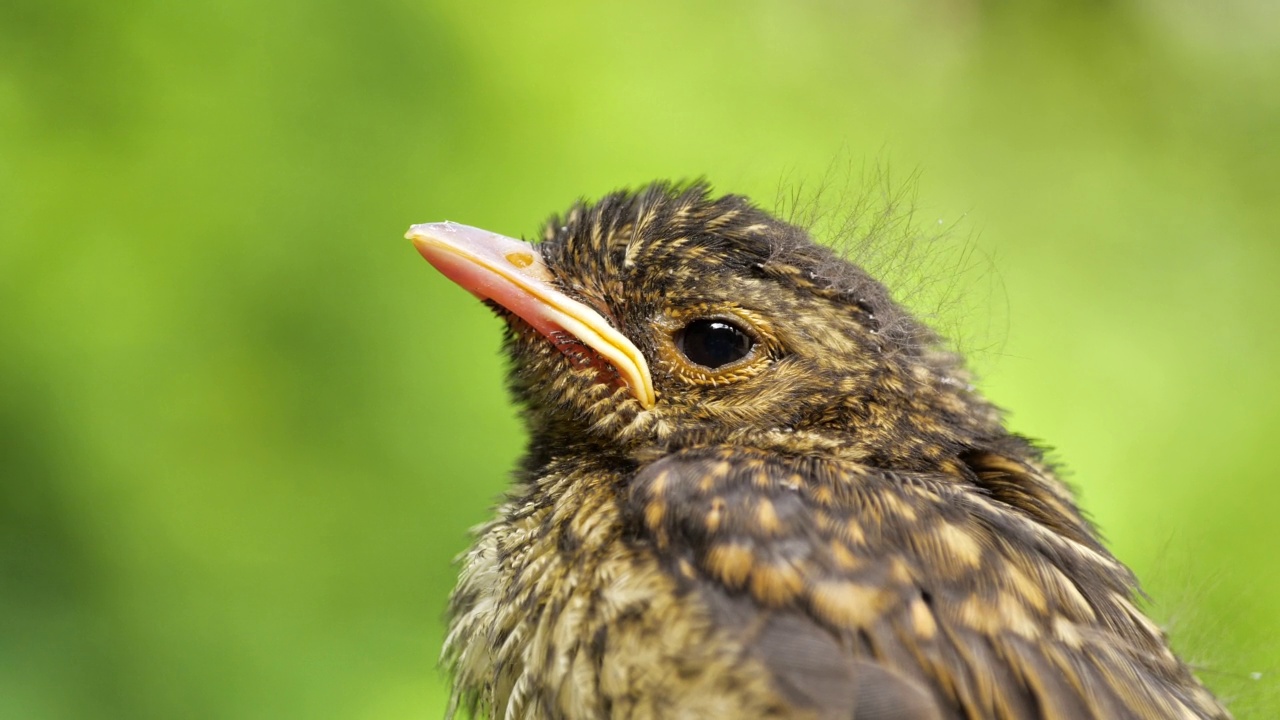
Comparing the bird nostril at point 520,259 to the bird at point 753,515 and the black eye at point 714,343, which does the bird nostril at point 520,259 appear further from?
the black eye at point 714,343

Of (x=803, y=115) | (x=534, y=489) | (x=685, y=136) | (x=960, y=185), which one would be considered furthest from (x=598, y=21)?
(x=534, y=489)

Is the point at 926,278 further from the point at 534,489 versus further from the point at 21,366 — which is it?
the point at 21,366

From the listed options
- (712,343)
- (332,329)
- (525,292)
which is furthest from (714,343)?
(332,329)

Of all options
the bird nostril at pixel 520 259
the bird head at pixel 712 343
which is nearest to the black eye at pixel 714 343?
the bird head at pixel 712 343

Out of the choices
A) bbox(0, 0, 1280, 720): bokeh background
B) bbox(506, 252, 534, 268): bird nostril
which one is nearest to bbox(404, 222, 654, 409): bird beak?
bbox(506, 252, 534, 268): bird nostril

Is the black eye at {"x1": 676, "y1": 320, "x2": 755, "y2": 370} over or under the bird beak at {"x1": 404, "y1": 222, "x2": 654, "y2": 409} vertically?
over

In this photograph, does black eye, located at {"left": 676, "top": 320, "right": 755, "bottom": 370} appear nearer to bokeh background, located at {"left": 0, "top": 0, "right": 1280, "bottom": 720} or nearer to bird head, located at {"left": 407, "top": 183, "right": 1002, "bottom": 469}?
bird head, located at {"left": 407, "top": 183, "right": 1002, "bottom": 469}

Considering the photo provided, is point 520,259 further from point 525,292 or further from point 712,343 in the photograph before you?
point 712,343
